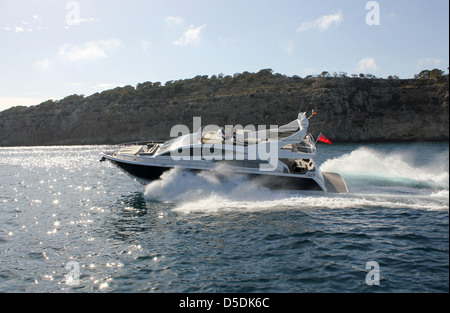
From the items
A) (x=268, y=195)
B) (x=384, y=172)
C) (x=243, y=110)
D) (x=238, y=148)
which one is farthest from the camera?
(x=243, y=110)

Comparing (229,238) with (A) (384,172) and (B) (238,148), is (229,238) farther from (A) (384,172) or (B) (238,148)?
(A) (384,172)

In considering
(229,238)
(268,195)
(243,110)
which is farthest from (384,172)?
(243,110)

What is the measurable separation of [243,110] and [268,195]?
5547cm

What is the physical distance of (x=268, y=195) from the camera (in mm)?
16438

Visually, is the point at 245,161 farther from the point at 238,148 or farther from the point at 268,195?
the point at 268,195

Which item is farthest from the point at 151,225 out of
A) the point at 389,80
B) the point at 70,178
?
the point at 389,80

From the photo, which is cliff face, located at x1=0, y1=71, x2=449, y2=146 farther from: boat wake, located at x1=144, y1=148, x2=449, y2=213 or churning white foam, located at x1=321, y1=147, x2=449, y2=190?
boat wake, located at x1=144, y1=148, x2=449, y2=213

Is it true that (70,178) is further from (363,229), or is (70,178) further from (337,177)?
(363,229)

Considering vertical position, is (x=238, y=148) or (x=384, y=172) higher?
(x=238, y=148)

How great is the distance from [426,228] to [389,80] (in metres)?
70.0

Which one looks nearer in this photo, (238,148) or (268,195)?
(268,195)

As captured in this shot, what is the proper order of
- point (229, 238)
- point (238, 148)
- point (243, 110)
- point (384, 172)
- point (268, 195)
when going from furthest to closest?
1. point (243, 110)
2. point (384, 172)
3. point (238, 148)
4. point (268, 195)
5. point (229, 238)

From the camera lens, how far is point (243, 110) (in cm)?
7056

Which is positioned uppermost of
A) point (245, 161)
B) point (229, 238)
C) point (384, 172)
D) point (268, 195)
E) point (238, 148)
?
point (238, 148)
